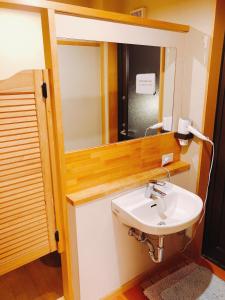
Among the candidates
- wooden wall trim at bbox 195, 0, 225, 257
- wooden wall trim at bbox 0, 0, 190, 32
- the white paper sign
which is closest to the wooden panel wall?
wooden wall trim at bbox 195, 0, 225, 257

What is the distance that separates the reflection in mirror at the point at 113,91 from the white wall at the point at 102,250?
422 millimetres

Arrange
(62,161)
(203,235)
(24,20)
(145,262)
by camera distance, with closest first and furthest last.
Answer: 1. (62,161)
2. (24,20)
3. (145,262)
4. (203,235)

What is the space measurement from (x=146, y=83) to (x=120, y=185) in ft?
2.69

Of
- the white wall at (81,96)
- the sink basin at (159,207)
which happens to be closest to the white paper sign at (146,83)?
the white wall at (81,96)

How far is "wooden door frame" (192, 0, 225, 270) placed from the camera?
5.39 ft

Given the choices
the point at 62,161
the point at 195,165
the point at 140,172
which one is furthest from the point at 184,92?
the point at 62,161

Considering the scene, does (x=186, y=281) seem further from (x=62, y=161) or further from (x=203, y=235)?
(x=62, y=161)

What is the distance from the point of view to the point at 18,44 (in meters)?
1.84

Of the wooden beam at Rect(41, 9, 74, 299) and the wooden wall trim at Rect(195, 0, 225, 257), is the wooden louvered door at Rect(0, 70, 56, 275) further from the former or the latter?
the wooden wall trim at Rect(195, 0, 225, 257)

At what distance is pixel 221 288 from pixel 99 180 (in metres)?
1.25

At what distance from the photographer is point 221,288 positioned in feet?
6.02

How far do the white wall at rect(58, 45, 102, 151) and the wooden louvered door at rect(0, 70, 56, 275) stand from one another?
192 mm

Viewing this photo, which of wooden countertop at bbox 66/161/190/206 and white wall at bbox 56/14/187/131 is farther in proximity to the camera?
wooden countertop at bbox 66/161/190/206

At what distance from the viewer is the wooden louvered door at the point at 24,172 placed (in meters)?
1.22
